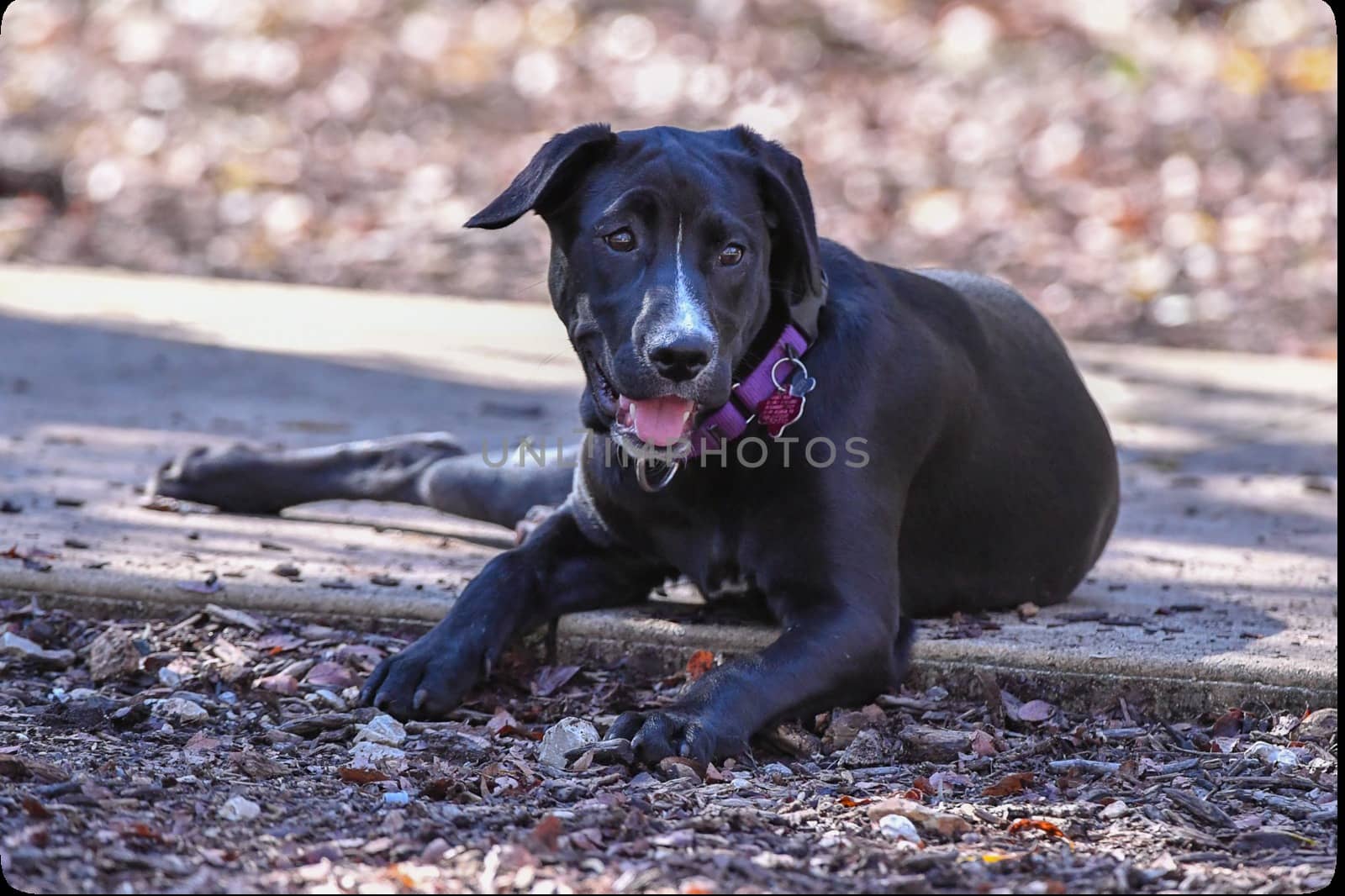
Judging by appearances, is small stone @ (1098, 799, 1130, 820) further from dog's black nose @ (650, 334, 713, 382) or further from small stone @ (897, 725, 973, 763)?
dog's black nose @ (650, 334, 713, 382)

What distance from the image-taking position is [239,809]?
10.9 ft

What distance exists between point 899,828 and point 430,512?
3.01 metres

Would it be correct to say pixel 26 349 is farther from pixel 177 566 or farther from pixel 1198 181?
pixel 1198 181

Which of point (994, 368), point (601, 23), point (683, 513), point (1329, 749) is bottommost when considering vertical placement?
point (1329, 749)

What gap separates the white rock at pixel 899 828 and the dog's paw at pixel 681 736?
514 mm

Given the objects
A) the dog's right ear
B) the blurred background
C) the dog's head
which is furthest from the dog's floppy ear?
the blurred background

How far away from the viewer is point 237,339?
8.38 metres

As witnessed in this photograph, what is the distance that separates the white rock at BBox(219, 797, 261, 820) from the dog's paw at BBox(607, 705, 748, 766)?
2.73ft

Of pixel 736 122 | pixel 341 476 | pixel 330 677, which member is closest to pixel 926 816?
pixel 330 677

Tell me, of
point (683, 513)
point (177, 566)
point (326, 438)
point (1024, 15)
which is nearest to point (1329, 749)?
point (683, 513)

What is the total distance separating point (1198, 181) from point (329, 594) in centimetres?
855

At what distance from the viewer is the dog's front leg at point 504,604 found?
4.22 metres

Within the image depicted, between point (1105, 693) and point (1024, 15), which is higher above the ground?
point (1024, 15)

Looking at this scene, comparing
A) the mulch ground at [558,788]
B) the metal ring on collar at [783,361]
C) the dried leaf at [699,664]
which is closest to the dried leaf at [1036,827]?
the mulch ground at [558,788]
